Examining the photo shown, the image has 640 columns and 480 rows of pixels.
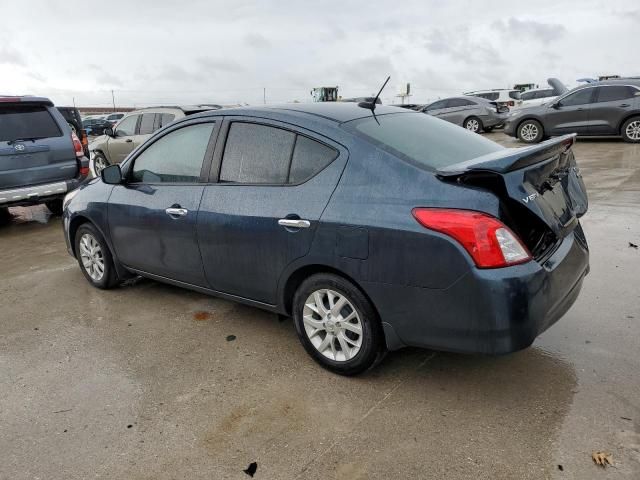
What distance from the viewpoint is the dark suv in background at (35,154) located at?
712cm

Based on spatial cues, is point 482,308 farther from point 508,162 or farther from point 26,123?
point 26,123

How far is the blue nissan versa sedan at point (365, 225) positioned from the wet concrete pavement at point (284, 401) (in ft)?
1.16

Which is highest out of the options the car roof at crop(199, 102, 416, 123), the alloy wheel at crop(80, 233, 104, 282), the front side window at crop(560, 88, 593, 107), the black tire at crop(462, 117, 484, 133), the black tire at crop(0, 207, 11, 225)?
the car roof at crop(199, 102, 416, 123)

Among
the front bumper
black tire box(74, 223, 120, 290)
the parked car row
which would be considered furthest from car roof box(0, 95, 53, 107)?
the front bumper

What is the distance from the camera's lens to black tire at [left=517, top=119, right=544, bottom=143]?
49.6ft

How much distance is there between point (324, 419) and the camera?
2.82m

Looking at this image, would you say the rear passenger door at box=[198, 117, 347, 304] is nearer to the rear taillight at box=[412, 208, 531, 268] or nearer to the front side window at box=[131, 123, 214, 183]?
the front side window at box=[131, 123, 214, 183]

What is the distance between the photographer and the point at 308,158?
323cm

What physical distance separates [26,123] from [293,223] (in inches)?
236

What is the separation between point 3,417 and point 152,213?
5.51 ft

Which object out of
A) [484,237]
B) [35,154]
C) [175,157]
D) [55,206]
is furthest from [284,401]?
[55,206]

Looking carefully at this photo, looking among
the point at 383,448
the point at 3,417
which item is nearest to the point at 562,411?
the point at 383,448

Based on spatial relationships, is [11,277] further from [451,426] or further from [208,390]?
[451,426]

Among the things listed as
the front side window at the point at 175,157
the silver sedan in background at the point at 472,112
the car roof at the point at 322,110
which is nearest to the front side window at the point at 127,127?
the front side window at the point at 175,157
